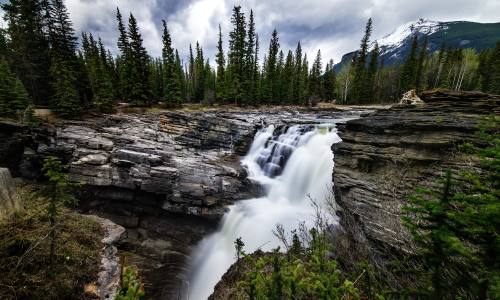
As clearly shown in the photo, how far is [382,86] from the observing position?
57.9m

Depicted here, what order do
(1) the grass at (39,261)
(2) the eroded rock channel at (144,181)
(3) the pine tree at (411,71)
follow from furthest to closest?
(3) the pine tree at (411,71), (2) the eroded rock channel at (144,181), (1) the grass at (39,261)

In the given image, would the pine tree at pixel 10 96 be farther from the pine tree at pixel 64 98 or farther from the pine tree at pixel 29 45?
the pine tree at pixel 29 45

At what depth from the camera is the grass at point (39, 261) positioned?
11.3 feet

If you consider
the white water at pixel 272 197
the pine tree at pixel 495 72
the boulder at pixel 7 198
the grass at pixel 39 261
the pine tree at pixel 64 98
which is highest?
the pine tree at pixel 495 72

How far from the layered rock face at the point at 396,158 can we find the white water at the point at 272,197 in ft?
10.5

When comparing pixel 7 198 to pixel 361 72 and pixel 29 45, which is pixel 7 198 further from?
pixel 361 72

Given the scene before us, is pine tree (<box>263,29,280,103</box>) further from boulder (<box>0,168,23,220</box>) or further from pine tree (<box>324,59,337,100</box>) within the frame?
boulder (<box>0,168,23,220</box>)

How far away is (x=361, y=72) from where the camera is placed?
44906 millimetres

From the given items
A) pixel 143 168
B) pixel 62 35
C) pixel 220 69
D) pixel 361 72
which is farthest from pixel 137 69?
pixel 361 72

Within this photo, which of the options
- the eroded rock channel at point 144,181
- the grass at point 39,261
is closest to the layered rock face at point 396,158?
the eroded rock channel at point 144,181

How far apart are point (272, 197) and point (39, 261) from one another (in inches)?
543

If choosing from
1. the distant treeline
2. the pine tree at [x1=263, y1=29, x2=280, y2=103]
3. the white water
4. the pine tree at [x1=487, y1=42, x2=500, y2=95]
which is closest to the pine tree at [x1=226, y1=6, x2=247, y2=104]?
the distant treeline

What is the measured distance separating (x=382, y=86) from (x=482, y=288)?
222 ft

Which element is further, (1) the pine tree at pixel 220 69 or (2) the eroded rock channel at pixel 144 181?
(1) the pine tree at pixel 220 69
